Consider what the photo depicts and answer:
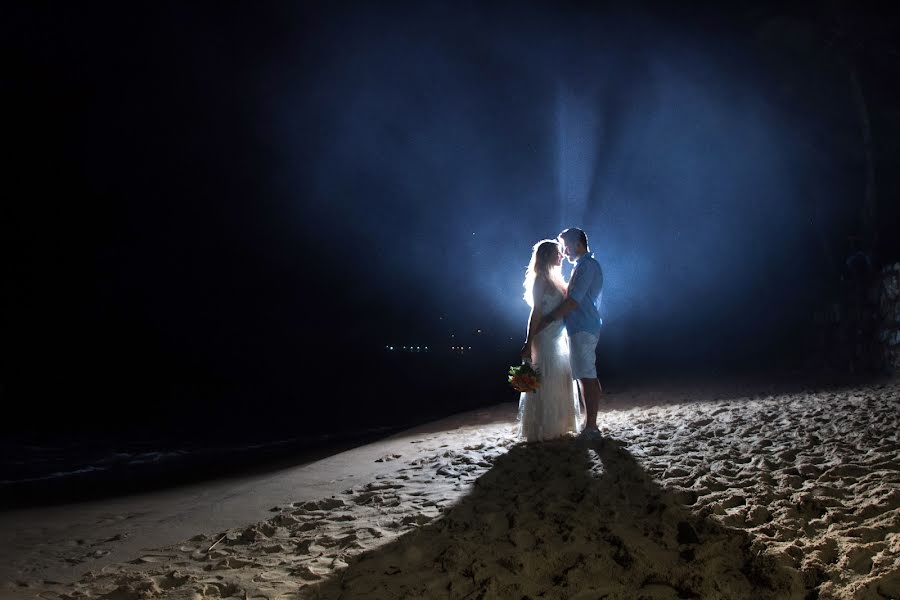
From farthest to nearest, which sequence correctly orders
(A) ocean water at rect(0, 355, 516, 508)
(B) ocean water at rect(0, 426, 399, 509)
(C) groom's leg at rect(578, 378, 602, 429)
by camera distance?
(A) ocean water at rect(0, 355, 516, 508), (B) ocean water at rect(0, 426, 399, 509), (C) groom's leg at rect(578, 378, 602, 429)

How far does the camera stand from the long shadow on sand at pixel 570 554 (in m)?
2.25

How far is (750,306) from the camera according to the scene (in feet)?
51.2

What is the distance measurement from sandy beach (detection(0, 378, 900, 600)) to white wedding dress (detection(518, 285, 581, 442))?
0.21 m

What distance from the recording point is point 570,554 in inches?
101

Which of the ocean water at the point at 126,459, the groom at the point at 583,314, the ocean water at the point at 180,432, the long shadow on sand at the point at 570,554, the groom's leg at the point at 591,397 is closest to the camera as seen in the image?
the long shadow on sand at the point at 570,554

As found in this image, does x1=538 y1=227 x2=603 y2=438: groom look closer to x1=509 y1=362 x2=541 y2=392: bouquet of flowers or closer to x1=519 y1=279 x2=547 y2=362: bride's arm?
x1=519 y1=279 x2=547 y2=362: bride's arm

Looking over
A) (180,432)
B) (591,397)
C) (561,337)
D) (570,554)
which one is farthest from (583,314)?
(180,432)

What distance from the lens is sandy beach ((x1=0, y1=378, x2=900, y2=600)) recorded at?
2309mm

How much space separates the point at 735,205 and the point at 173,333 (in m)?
48.1

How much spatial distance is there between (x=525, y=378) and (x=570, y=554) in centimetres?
218

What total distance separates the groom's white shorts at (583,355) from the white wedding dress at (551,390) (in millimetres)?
145

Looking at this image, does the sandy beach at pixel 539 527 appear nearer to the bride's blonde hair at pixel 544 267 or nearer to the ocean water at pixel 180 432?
the bride's blonde hair at pixel 544 267

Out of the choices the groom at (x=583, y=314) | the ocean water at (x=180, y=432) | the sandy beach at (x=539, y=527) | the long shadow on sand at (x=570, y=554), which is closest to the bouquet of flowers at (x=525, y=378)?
the groom at (x=583, y=314)

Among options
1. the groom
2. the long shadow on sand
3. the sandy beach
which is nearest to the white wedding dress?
the groom
